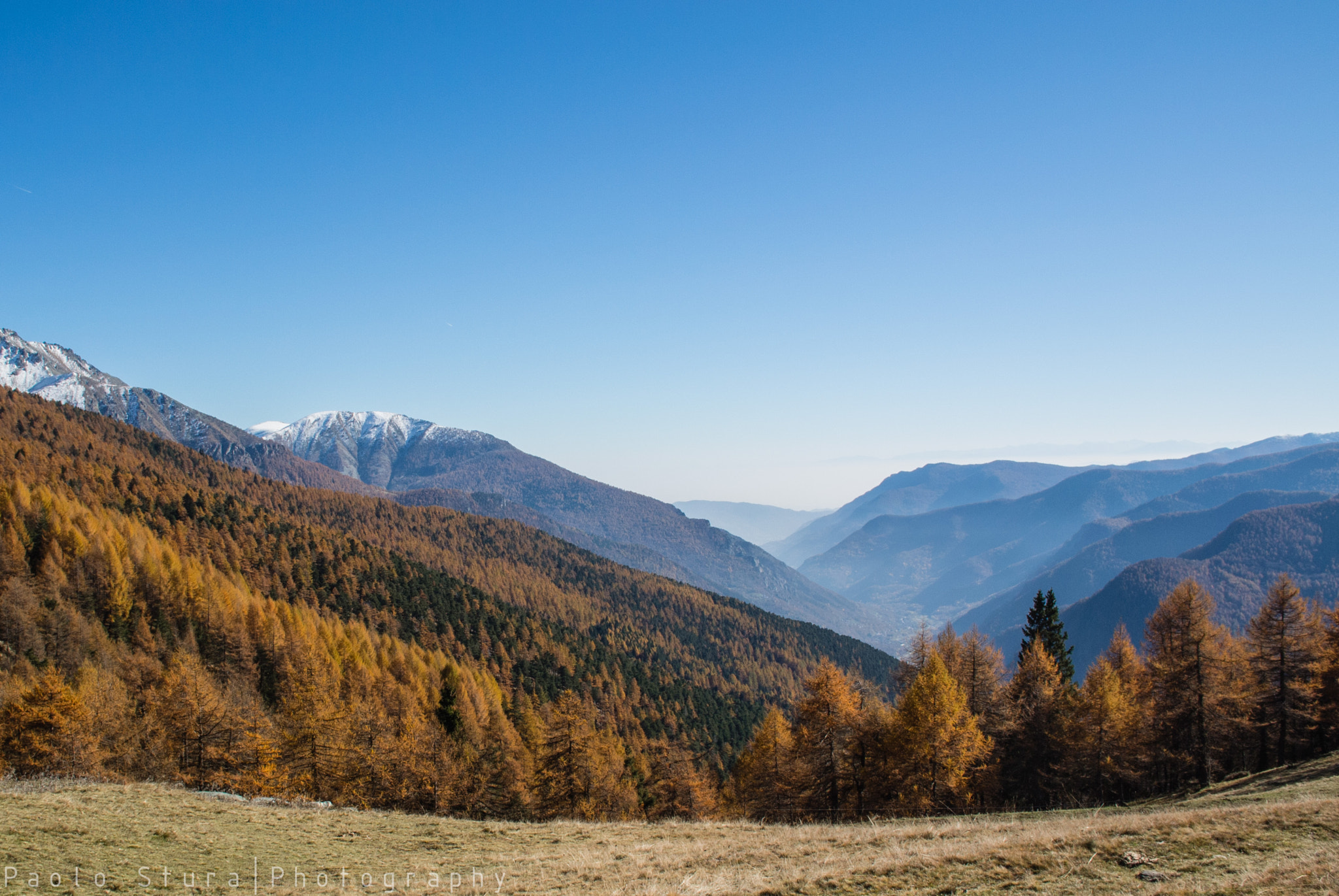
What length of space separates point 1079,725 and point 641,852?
3444 cm

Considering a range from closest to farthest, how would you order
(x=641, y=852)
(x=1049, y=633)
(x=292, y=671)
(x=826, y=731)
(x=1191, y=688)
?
(x=641, y=852) < (x=1191, y=688) < (x=826, y=731) < (x=1049, y=633) < (x=292, y=671)

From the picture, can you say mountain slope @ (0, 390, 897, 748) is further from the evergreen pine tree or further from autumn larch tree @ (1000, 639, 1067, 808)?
autumn larch tree @ (1000, 639, 1067, 808)

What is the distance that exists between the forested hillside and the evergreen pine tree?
36094 mm

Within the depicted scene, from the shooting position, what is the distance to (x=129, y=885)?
15844 millimetres

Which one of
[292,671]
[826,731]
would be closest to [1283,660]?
[826,731]

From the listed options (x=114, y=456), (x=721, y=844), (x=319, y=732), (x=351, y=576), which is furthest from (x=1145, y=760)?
(x=114, y=456)

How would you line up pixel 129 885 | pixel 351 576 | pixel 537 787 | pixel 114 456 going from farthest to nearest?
pixel 114 456, pixel 351 576, pixel 537 787, pixel 129 885

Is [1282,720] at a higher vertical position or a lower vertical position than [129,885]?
lower

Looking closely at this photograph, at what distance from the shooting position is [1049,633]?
59.6 meters

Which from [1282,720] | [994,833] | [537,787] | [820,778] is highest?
[994,833]

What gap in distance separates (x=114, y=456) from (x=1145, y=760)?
227 meters

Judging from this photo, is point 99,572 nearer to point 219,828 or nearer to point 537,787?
point 537,787

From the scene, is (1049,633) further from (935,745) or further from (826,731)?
(826,731)

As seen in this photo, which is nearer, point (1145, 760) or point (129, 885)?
point (129, 885)
